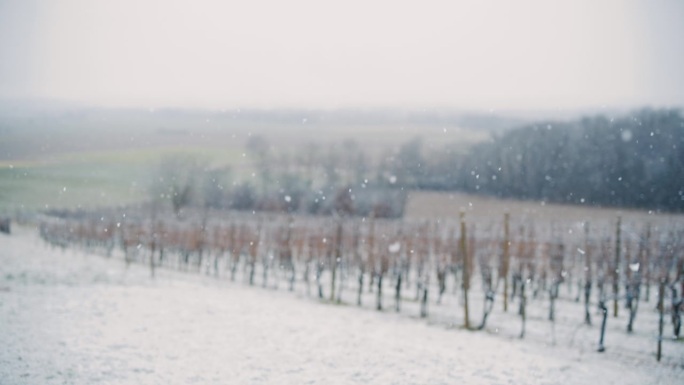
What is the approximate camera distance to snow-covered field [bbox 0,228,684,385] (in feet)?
25.2

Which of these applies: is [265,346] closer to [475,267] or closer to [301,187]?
[475,267]

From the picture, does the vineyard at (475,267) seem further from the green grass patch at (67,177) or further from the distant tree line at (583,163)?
the green grass patch at (67,177)

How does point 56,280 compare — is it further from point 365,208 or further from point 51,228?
point 365,208

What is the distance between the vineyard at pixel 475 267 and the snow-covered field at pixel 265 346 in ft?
1.03

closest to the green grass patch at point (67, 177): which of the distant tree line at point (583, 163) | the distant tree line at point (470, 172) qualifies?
the distant tree line at point (470, 172)

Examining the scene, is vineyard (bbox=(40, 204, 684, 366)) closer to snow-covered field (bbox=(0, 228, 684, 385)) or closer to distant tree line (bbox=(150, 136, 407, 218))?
snow-covered field (bbox=(0, 228, 684, 385))

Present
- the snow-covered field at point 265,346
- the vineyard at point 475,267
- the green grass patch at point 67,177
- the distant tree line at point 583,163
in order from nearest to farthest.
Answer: the snow-covered field at point 265,346
the green grass patch at point 67,177
the vineyard at point 475,267
the distant tree line at point 583,163

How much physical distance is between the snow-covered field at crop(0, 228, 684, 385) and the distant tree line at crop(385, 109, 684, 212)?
757cm

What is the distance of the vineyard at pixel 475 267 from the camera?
11.3 m

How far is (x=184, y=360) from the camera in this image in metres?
8.21

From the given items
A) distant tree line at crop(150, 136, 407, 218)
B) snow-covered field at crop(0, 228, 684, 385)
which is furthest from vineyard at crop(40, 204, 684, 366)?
distant tree line at crop(150, 136, 407, 218)

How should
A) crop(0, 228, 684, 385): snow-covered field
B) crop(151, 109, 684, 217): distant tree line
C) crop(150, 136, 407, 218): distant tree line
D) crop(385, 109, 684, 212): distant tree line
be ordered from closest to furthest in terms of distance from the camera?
crop(0, 228, 684, 385): snow-covered field, crop(385, 109, 684, 212): distant tree line, crop(151, 109, 684, 217): distant tree line, crop(150, 136, 407, 218): distant tree line

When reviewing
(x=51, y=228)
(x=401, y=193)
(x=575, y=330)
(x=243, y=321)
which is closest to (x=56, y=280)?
(x=243, y=321)

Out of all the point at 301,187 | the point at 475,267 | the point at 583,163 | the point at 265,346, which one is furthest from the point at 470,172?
the point at 265,346
